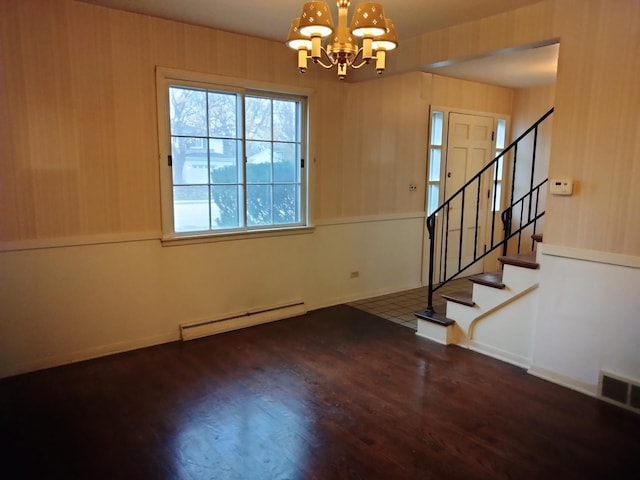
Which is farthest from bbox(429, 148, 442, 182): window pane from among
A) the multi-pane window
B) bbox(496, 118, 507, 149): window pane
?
bbox(496, 118, 507, 149): window pane

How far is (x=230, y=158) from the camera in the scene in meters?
3.96

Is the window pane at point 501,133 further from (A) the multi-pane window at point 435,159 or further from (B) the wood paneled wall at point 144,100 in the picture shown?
(B) the wood paneled wall at point 144,100

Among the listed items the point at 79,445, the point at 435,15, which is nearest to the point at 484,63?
the point at 435,15

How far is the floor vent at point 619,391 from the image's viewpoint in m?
2.71

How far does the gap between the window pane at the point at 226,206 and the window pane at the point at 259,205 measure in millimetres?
117

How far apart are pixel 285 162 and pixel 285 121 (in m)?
0.39

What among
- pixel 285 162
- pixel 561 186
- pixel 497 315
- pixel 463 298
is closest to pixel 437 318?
pixel 463 298

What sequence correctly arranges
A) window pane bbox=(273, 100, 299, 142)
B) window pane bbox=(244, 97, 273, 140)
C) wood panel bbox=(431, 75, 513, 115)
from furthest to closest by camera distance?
1. wood panel bbox=(431, 75, 513, 115)
2. window pane bbox=(273, 100, 299, 142)
3. window pane bbox=(244, 97, 273, 140)

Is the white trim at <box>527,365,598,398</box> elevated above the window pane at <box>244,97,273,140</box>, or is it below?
below

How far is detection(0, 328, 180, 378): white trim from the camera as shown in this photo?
316 cm

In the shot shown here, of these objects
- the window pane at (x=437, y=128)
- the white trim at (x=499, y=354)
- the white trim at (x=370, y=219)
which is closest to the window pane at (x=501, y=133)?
the window pane at (x=437, y=128)

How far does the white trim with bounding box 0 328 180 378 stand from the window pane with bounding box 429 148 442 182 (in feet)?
11.5

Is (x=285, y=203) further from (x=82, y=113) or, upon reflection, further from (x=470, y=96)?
(x=470, y=96)

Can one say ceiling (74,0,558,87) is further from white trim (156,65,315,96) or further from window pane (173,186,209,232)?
window pane (173,186,209,232)
